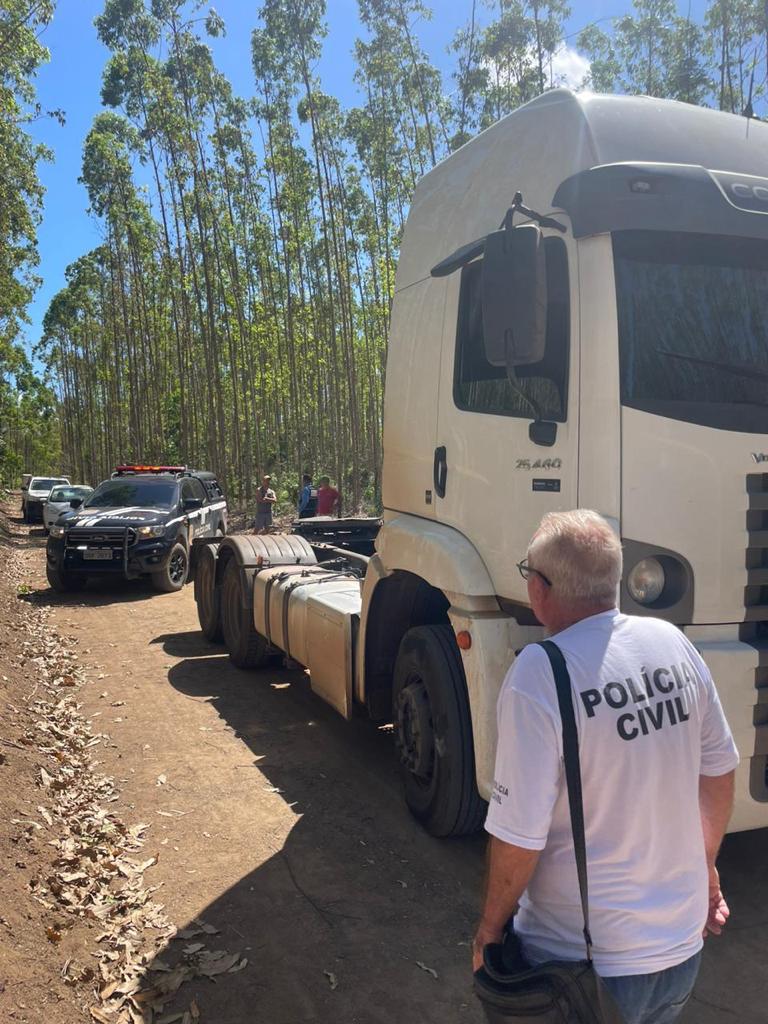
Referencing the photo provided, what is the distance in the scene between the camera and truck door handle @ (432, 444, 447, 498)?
439 centimetres

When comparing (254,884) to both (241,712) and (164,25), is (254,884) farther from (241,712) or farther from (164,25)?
(164,25)

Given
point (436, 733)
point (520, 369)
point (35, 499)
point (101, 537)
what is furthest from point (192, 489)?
point (35, 499)

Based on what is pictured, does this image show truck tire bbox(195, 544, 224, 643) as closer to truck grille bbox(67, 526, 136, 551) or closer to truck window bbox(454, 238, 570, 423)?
truck grille bbox(67, 526, 136, 551)

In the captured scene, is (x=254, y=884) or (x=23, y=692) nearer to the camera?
(x=254, y=884)

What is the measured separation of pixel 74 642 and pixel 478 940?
8.84 meters

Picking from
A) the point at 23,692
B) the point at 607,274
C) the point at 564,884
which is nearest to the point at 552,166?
the point at 607,274

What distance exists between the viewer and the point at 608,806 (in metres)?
1.77

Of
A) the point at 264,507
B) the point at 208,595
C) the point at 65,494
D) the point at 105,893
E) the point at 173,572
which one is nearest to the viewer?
the point at 105,893

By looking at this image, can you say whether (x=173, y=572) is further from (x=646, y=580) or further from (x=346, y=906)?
(x=646, y=580)

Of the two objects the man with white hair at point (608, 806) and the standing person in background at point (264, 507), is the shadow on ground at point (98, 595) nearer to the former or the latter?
the standing person in background at point (264, 507)

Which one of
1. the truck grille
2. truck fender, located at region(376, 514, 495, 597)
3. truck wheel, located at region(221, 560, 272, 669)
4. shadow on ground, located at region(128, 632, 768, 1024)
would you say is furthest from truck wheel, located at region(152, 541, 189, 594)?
truck fender, located at region(376, 514, 495, 597)

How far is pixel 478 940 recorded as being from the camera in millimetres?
1909

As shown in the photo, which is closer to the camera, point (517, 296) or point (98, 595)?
point (517, 296)

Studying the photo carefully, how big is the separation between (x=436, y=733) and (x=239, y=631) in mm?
4459
